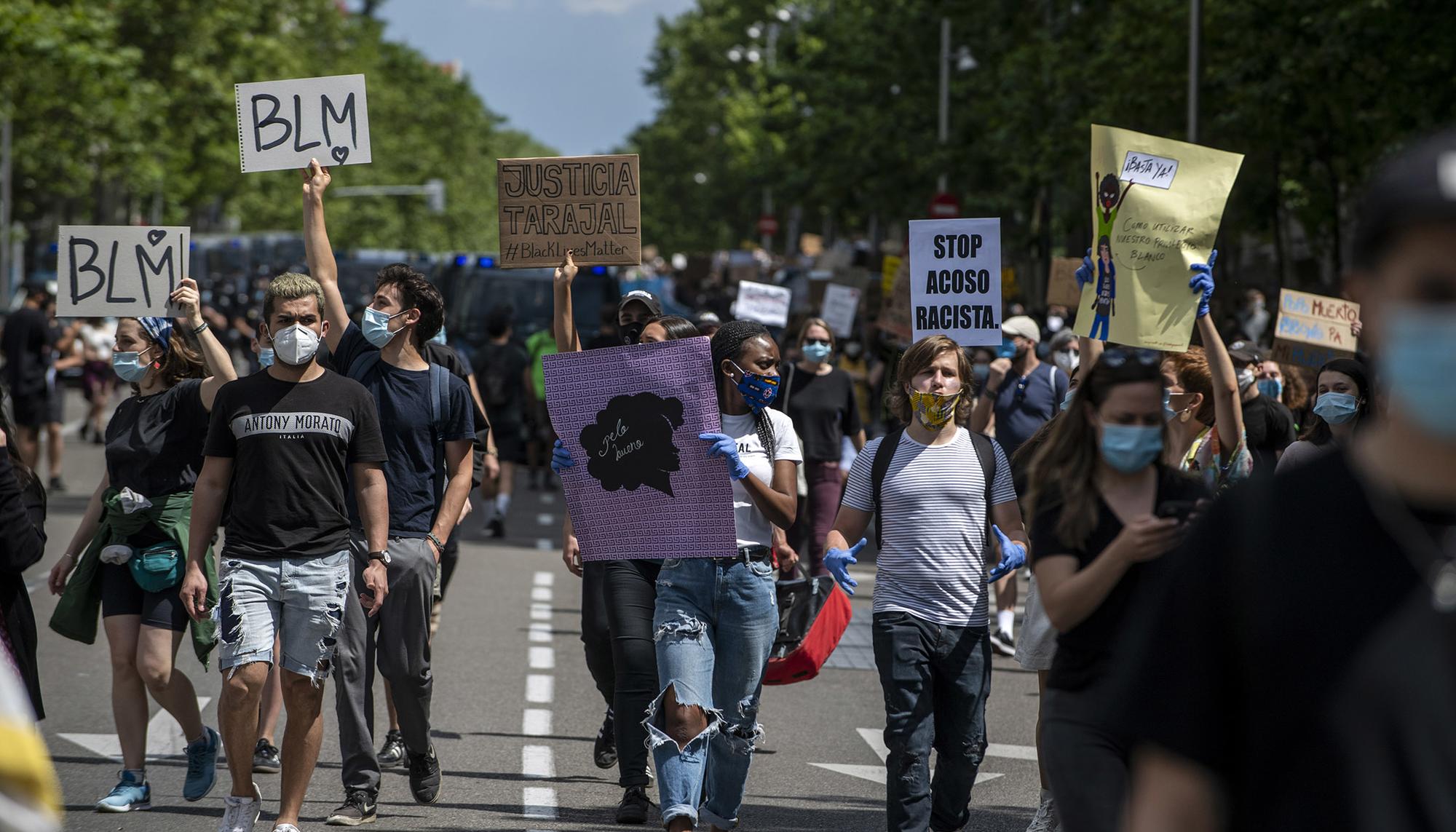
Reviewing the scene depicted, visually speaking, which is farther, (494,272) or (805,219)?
(805,219)

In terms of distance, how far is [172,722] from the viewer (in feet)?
28.6

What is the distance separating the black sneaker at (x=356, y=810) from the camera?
6727 millimetres

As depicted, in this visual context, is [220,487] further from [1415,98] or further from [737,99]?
[737,99]

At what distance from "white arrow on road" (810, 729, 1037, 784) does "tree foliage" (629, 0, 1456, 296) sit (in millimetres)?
11073

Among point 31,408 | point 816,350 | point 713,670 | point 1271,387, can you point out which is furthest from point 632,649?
point 31,408

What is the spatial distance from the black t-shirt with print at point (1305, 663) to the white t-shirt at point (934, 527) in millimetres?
3785

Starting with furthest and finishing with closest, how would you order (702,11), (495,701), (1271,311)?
(702,11) < (1271,311) < (495,701)

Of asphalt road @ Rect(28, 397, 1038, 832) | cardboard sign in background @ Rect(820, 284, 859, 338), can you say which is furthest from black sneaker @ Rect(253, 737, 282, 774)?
cardboard sign in background @ Rect(820, 284, 859, 338)

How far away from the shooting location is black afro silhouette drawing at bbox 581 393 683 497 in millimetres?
6477

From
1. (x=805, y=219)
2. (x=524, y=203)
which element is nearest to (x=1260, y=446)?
(x=524, y=203)

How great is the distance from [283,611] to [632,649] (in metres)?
1.16

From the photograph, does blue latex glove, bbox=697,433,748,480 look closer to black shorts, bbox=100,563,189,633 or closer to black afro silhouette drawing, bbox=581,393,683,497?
black afro silhouette drawing, bbox=581,393,683,497

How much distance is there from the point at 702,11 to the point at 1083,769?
8440 centimetres

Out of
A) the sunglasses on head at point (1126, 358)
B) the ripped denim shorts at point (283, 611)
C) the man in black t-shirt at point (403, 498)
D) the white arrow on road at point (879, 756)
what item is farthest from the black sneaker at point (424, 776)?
the sunglasses on head at point (1126, 358)
